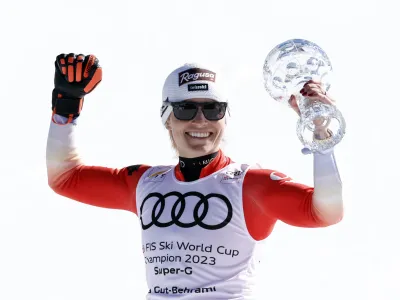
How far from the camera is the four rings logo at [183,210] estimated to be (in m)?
7.67

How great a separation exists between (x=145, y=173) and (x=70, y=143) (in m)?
0.73

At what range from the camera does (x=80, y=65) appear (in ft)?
27.8

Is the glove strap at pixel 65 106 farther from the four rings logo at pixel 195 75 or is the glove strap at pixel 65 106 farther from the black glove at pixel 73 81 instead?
the four rings logo at pixel 195 75

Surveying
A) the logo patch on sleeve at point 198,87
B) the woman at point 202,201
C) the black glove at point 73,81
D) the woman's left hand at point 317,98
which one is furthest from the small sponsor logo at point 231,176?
the black glove at point 73,81

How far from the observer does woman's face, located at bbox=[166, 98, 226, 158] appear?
7875mm

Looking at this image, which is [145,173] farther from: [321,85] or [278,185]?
[321,85]

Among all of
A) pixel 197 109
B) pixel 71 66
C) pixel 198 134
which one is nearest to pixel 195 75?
pixel 197 109

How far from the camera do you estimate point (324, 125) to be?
6891mm

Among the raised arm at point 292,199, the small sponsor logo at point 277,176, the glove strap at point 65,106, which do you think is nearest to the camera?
the raised arm at point 292,199

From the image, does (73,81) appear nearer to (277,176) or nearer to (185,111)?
(185,111)

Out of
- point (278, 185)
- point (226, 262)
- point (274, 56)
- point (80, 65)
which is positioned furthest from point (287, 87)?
point (80, 65)

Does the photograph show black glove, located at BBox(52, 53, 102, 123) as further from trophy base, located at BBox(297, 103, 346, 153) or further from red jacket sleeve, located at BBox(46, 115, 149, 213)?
trophy base, located at BBox(297, 103, 346, 153)

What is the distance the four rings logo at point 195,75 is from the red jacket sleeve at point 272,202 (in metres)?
0.82

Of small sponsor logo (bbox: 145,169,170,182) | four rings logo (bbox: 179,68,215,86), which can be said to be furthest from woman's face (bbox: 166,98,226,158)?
small sponsor logo (bbox: 145,169,170,182)
